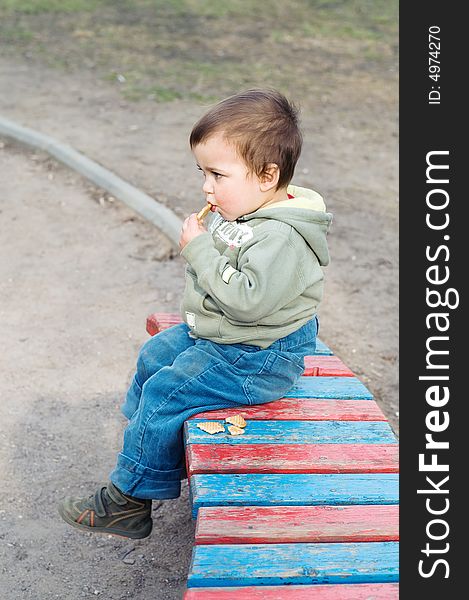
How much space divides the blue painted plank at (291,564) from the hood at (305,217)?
0.98 m

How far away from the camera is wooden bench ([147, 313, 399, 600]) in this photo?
2393 millimetres

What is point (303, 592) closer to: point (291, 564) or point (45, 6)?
point (291, 564)

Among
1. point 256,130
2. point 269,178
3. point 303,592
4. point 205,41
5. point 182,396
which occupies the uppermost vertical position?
point 256,130

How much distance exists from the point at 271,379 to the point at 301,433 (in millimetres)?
211

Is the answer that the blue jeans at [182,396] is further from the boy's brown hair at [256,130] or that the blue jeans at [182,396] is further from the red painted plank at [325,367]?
the boy's brown hair at [256,130]

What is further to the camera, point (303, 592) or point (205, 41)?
point (205, 41)

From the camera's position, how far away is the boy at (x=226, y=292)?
301cm

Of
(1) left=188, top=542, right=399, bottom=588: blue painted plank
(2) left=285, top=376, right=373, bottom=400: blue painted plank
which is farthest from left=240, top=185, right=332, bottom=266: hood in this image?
(1) left=188, top=542, right=399, bottom=588: blue painted plank

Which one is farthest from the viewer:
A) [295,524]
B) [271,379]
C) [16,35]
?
[16,35]

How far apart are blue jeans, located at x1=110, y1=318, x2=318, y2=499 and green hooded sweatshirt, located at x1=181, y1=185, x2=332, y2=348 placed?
6cm

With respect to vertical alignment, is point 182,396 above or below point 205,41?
below

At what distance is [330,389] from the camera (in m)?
3.39

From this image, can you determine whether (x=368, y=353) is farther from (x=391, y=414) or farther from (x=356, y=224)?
(x=356, y=224)

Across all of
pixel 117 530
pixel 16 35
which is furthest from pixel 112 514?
pixel 16 35
